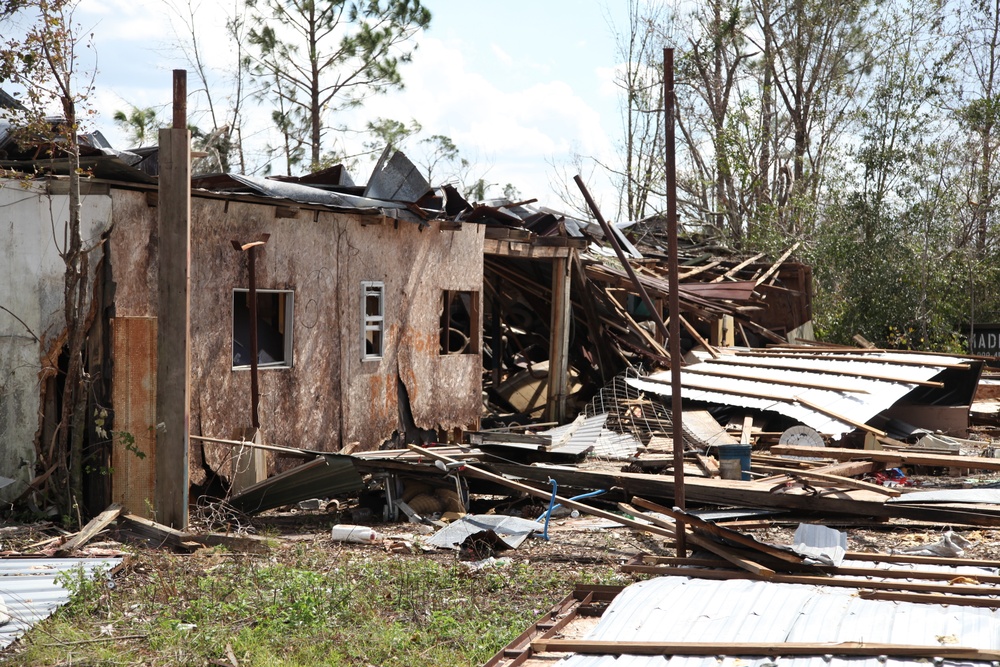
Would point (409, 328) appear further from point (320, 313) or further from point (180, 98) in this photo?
point (180, 98)

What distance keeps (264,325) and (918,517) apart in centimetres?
691

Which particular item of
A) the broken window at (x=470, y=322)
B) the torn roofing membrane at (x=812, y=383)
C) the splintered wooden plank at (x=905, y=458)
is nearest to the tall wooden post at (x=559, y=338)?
the torn roofing membrane at (x=812, y=383)

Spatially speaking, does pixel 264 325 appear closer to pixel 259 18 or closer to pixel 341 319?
pixel 341 319

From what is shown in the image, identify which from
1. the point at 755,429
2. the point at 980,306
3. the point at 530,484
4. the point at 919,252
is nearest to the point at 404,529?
the point at 530,484

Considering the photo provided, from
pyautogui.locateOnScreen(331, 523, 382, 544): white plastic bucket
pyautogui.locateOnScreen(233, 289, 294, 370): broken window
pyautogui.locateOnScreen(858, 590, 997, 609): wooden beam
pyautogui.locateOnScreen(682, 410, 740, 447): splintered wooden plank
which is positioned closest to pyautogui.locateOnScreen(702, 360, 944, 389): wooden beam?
pyautogui.locateOnScreen(682, 410, 740, 447): splintered wooden plank

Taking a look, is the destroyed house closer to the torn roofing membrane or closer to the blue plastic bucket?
the torn roofing membrane

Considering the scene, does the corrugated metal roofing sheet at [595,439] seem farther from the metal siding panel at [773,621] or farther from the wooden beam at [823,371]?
the metal siding panel at [773,621]

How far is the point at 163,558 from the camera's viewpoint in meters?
7.63

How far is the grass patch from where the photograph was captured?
5730 millimetres

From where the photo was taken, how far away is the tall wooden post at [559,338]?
14930 mm

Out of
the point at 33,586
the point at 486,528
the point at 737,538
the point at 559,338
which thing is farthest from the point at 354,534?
the point at 559,338

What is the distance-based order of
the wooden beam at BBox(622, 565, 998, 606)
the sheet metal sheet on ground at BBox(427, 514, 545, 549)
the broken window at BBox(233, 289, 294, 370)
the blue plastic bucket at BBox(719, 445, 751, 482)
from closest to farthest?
the wooden beam at BBox(622, 565, 998, 606) < the sheet metal sheet on ground at BBox(427, 514, 545, 549) < the blue plastic bucket at BBox(719, 445, 751, 482) < the broken window at BBox(233, 289, 294, 370)

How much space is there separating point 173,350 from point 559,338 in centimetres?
746

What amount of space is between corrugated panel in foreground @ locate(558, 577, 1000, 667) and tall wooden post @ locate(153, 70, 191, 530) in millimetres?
4624
